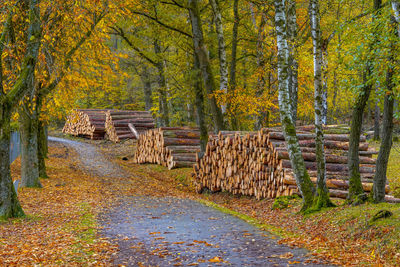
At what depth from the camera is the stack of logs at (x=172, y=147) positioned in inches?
814

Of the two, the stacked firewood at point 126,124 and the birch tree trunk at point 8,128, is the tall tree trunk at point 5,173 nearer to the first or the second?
the birch tree trunk at point 8,128

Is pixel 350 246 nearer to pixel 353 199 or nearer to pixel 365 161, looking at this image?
pixel 353 199

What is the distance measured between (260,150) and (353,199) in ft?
14.5

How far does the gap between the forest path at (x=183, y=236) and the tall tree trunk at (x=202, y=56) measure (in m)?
5.20

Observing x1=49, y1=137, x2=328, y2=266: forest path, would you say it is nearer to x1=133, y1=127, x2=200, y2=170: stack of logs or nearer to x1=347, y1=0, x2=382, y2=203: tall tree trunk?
x1=347, y1=0, x2=382, y2=203: tall tree trunk

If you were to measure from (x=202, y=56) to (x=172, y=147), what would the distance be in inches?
222

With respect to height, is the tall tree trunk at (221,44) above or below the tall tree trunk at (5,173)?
above

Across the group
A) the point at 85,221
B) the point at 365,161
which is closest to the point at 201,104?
the point at 365,161

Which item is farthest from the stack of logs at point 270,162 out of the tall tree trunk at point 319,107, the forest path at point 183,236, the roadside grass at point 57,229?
the roadside grass at point 57,229

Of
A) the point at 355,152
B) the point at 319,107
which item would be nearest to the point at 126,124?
the point at 319,107

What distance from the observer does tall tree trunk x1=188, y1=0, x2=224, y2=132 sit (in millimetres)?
16859

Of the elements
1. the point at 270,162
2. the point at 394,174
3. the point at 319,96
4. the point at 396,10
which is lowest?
the point at 394,174

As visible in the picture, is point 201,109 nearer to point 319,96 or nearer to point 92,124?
point 319,96

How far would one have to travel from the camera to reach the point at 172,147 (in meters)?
21.0
